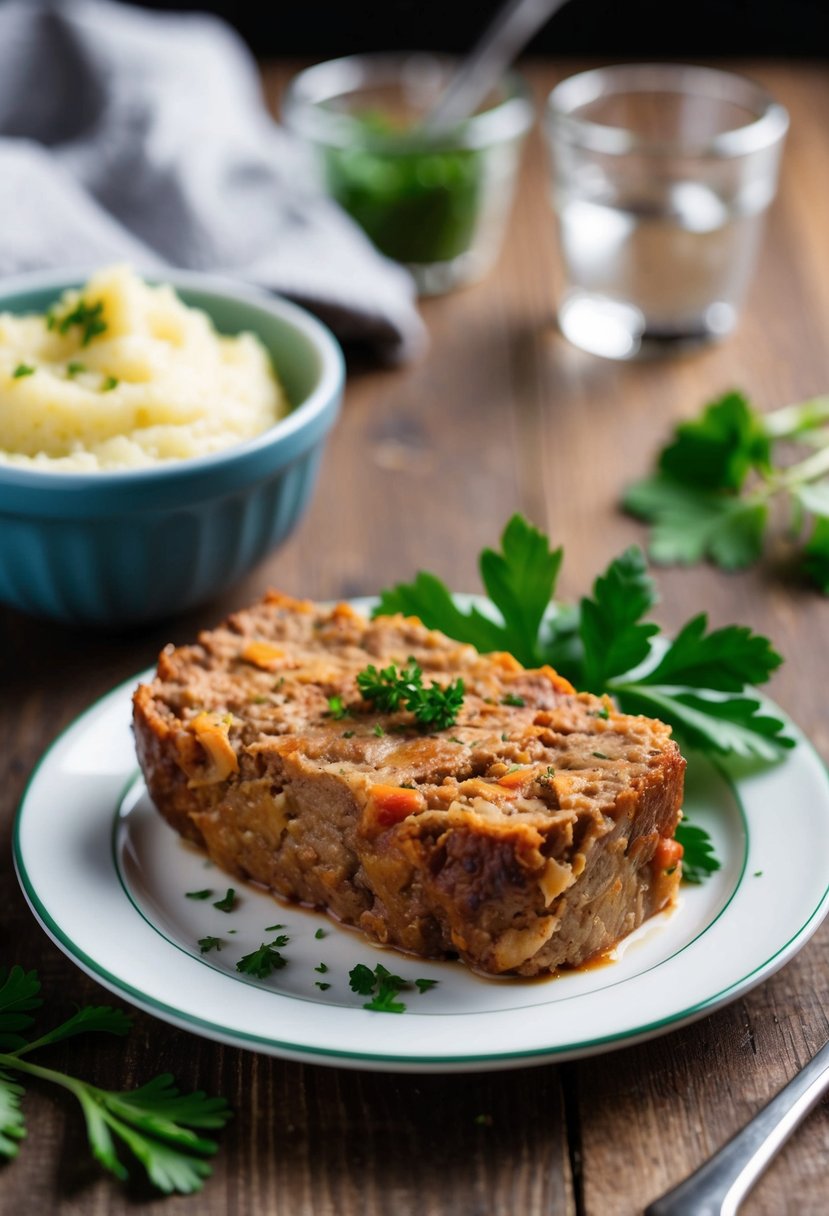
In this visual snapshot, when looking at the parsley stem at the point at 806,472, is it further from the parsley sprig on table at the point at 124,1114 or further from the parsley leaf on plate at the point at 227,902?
the parsley sprig on table at the point at 124,1114

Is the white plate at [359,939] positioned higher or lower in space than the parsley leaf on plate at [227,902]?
higher

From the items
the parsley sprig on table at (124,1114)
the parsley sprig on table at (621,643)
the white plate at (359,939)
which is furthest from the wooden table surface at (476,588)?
the parsley sprig on table at (621,643)

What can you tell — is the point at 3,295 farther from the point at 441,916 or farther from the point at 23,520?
the point at 441,916

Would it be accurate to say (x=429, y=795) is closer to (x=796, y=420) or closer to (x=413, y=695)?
(x=413, y=695)

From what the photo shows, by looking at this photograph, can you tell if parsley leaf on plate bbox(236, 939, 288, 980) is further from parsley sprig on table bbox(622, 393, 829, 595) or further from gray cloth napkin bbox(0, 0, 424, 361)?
gray cloth napkin bbox(0, 0, 424, 361)

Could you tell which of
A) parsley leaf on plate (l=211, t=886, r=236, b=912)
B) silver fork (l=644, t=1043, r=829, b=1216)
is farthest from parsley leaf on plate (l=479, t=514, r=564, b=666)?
silver fork (l=644, t=1043, r=829, b=1216)

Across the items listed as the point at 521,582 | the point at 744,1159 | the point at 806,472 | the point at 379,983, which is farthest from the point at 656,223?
the point at 744,1159
